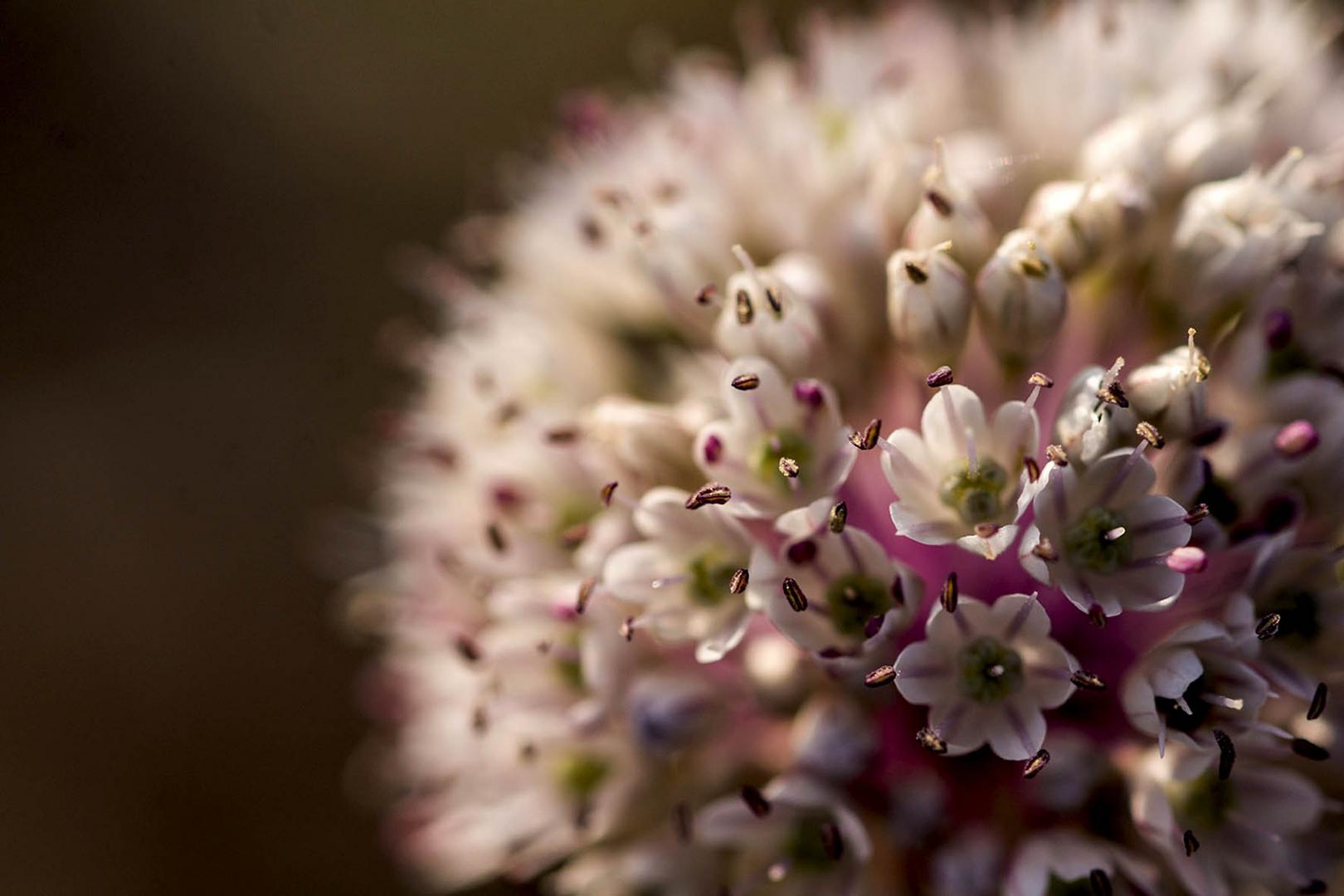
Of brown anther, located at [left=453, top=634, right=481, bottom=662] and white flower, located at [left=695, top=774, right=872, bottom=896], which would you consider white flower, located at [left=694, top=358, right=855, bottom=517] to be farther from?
brown anther, located at [left=453, top=634, right=481, bottom=662]

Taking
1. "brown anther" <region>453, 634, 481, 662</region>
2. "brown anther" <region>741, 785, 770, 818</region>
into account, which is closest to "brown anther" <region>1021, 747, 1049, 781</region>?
"brown anther" <region>741, 785, 770, 818</region>

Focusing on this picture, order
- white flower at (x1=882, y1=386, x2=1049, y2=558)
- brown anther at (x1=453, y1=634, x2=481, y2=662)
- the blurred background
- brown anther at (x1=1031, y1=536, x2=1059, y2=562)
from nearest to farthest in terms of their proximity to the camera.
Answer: brown anther at (x1=1031, y1=536, x2=1059, y2=562) < white flower at (x1=882, y1=386, x2=1049, y2=558) < brown anther at (x1=453, y1=634, x2=481, y2=662) < the blurred background

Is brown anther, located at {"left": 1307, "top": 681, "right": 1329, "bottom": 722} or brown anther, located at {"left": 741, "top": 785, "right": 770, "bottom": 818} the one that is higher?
brown anther, located at {"left": 741, "top": 785, "right": 770, "bottom": 818}

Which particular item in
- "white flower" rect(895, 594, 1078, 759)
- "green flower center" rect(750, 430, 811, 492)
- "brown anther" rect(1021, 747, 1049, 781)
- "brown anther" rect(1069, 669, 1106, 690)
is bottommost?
"brown anther" rect(1021, 747, 1049, 781)

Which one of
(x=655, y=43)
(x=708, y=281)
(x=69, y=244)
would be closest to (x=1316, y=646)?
(x=708, y=281)

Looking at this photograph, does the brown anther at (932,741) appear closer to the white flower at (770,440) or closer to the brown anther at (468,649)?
the white flower at (770,440)

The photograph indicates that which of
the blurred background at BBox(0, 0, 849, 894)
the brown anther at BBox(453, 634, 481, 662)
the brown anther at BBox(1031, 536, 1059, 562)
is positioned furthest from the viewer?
the blurred background at BBox(0, 0, 849, 894)

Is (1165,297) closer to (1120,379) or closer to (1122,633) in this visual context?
(1120,379)
